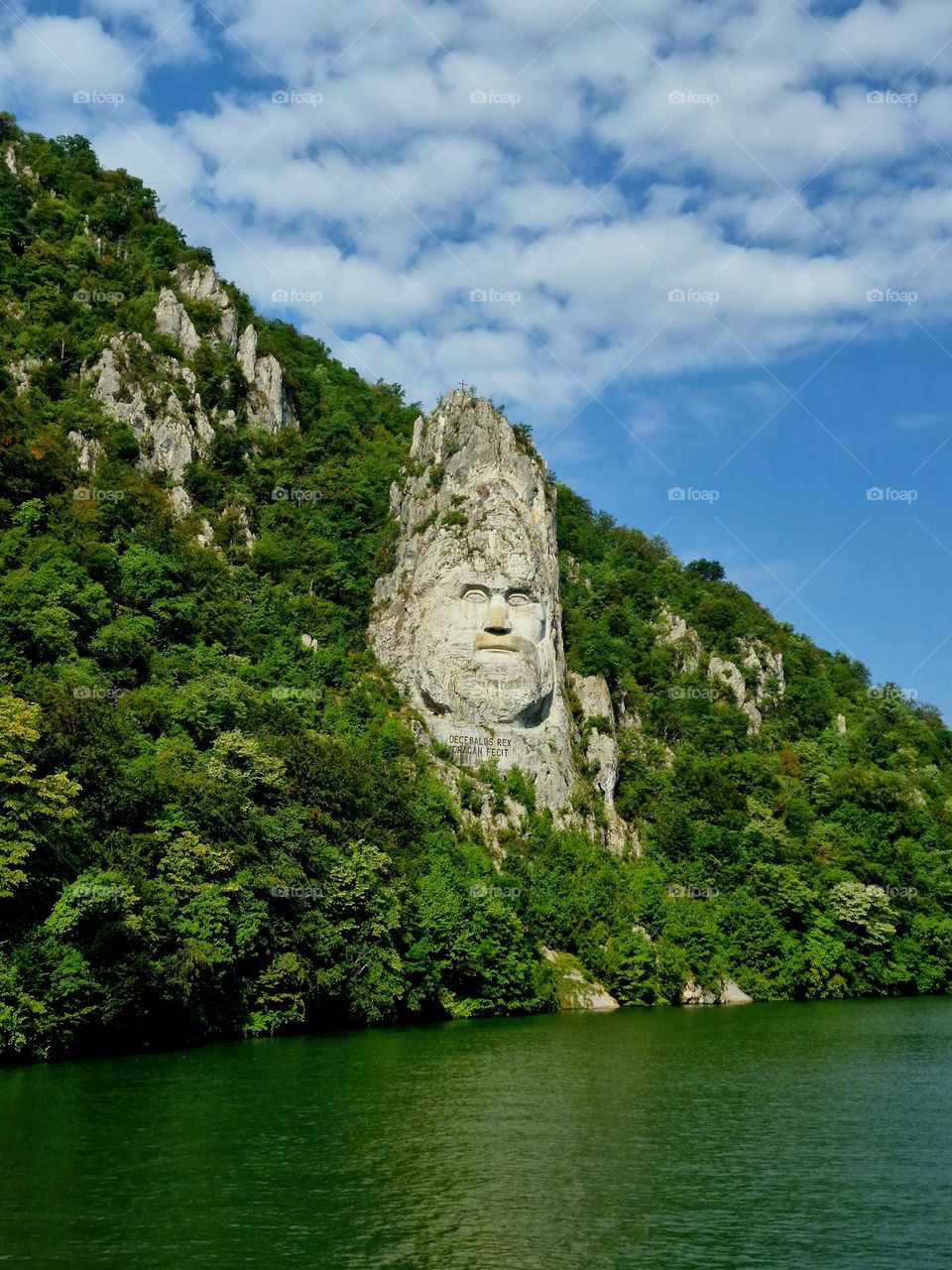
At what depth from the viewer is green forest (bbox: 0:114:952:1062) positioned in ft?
131

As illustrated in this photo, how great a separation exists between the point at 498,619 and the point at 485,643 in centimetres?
189

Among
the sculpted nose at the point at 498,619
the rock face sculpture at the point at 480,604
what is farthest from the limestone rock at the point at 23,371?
the sculpted nose at the point at 498,619

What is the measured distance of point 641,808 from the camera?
8156cm

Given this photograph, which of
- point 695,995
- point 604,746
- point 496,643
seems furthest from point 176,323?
point 695,995

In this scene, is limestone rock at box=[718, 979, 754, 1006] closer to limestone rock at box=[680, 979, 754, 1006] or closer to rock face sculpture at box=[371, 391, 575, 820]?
limestone rock at box=[680, 979, 754, 1006]

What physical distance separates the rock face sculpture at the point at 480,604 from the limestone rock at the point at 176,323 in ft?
62.7

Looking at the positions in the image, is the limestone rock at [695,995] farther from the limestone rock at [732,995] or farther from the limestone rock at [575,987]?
the limestone rock at [575,987]

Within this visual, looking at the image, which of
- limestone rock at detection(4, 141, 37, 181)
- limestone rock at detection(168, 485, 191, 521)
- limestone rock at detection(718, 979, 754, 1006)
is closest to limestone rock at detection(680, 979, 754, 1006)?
limestone rock at detection(718, 979, 754, 1006)

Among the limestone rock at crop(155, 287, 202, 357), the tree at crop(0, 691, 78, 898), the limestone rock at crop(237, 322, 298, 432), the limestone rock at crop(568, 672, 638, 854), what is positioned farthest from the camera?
the limestone rock at crop(237, 322, 298, 432)

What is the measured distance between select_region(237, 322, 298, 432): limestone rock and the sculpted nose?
25409mm

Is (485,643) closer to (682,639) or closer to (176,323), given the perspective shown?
(682,639)

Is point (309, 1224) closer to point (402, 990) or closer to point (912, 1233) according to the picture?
point (912, 1233)

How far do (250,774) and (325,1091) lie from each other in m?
20.6

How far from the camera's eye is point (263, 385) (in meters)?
92.9
